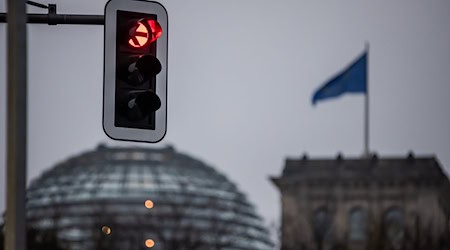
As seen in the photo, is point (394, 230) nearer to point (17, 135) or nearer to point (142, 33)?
point (142, 33)

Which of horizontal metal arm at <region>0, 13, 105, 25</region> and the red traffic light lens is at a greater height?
horizontal metal arm at <region>0, 13, 105, 25</region>

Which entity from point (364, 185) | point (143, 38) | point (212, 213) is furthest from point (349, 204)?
point (143, 38)

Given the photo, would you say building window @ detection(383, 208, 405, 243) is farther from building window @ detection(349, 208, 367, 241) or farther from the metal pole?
the metal pole

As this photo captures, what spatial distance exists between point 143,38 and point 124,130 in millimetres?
887

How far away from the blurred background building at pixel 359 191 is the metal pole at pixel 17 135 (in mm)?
139130

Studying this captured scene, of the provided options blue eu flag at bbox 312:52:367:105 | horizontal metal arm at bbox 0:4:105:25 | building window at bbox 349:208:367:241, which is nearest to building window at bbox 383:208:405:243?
building window at bbox 349:208:367:241

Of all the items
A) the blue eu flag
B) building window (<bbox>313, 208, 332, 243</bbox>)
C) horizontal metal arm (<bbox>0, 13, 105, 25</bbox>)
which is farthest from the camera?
building window (<bbox>313, 208, 332, 243</bbox>)

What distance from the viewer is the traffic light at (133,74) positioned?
64.6 ft

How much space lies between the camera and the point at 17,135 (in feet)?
57.5

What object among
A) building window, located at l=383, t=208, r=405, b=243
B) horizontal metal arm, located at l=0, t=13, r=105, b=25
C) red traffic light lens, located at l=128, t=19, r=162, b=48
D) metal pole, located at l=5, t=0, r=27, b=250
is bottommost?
building window, located at l=383, t=208, r=405, b=243

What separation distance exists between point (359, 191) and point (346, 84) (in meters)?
32.1

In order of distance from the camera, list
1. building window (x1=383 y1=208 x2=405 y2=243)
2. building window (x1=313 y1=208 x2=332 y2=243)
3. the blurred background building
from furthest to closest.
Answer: the blurred background building
building window (x1=313 y1=208 x2=332 y2=243)
building window (x1=383 y1=208 x2=405 y2=243)

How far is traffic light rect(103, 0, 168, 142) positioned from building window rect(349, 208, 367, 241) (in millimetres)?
138335

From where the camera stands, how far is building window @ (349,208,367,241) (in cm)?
15975
